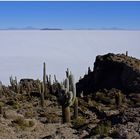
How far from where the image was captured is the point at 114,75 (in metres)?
37.1

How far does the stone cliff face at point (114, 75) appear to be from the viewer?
34.4 m

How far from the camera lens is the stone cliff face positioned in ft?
113

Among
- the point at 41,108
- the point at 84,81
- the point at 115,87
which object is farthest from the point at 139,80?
the point at 41,108

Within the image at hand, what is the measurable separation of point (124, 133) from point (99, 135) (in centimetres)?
94

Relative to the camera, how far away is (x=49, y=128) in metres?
19.5

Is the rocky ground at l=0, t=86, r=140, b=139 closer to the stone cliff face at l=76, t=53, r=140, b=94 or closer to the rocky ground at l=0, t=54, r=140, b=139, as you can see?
the rocky ground at l=0, t=54, r=140, b=139

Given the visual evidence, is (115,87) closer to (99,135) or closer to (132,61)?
(132,61)

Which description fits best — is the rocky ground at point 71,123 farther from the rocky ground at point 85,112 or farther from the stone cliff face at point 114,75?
the stone cliff face at point 114,75

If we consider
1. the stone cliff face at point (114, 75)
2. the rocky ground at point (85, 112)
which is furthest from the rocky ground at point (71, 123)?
the stone cliff face at point (114, 75)

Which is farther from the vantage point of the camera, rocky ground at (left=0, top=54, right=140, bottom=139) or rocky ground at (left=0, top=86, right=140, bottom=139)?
rocky ground at (left=0, top=54, right=140, bottom=139)

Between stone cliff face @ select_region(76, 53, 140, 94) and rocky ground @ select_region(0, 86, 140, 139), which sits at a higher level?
stone cliff face @ select_region(76, 53, 140, 94)

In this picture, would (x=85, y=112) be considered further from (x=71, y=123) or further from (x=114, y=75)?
(x=114, y=75)

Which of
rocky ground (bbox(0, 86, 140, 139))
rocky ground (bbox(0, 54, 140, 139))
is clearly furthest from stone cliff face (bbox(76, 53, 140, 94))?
rocky ground (bbox(0, 86, 140, 139))

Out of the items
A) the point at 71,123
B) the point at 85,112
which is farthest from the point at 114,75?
the point at 71,123
